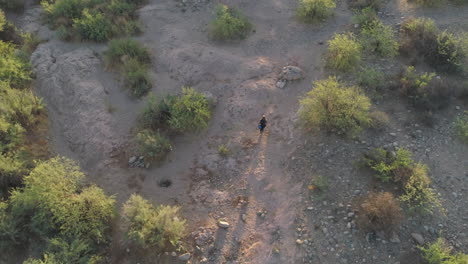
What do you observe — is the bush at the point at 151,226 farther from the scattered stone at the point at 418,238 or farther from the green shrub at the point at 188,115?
the scattered stone at the point at 418,238

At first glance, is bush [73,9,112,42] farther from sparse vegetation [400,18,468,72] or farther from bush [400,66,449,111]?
sparse vegetation [400,18,468,72]

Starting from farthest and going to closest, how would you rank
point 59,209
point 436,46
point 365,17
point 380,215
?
point 365,17, point 436,46, point 59,209, point 380,215

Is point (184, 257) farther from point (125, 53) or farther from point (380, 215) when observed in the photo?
point (125, 53)

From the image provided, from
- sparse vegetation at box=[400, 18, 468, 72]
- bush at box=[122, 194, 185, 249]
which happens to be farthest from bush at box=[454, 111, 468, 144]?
bush at box=[122, 194, 185, 249]

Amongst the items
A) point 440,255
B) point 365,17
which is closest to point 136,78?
point 365,17

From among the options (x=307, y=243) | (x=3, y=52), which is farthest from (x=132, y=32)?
(x=307, y=243)

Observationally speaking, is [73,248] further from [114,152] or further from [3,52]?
[3,52]

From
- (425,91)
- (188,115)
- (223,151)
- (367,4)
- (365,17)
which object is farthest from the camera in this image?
(367,4)
